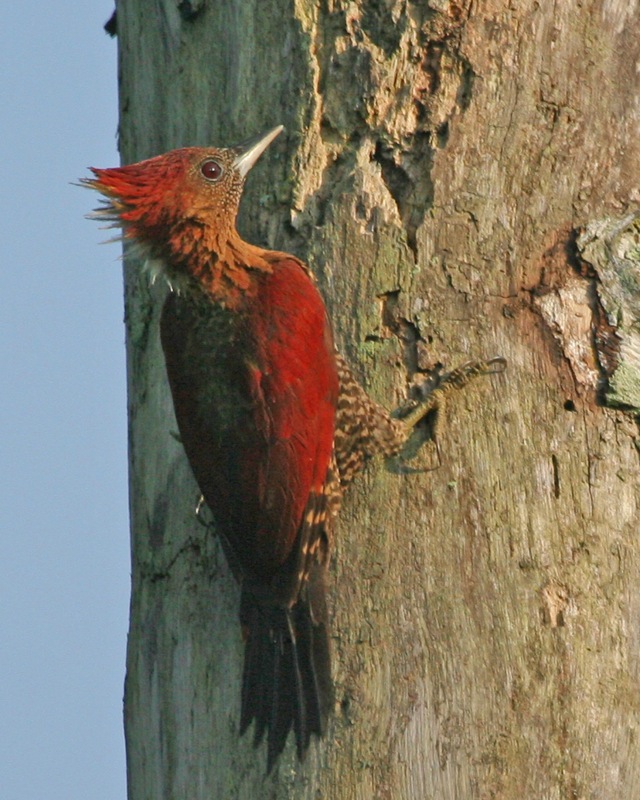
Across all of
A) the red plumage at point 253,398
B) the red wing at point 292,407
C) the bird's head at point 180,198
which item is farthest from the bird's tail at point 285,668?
the bird's head at point 180,198

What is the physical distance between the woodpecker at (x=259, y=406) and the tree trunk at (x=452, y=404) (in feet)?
0.27

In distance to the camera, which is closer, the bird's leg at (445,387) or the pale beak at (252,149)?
the bird's leg at (445,387)

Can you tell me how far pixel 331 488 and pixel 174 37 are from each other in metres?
1.65

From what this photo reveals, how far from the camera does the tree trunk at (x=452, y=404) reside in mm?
3379

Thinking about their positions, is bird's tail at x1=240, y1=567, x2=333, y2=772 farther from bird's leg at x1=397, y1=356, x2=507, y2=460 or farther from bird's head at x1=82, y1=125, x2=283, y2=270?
bird's head at x1=82, y1=125, x2=283, y2=270

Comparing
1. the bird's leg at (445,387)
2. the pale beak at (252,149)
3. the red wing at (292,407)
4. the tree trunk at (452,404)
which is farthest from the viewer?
the pale beak at (252,149)

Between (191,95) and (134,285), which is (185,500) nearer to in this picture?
(134,285)

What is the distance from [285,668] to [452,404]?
935 mm

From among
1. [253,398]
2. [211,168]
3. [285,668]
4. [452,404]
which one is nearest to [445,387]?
[452,404]

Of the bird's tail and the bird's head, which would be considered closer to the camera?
the bird's tail

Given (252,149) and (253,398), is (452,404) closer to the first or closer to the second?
(253,398)

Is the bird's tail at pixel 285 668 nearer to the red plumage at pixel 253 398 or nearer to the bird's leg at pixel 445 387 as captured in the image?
the red plumage at pixel 253 398

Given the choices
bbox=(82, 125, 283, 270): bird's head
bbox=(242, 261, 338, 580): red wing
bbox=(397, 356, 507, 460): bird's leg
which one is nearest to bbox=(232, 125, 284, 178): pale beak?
bbox=(82, 125, 283, 270): bird's head

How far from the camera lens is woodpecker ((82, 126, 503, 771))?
12.0ft
